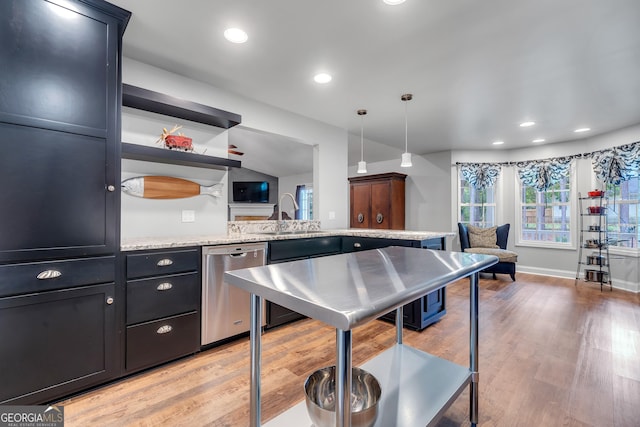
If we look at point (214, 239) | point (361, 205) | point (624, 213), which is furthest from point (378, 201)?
point (214, 239)

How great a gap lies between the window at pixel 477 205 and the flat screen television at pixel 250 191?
582cm

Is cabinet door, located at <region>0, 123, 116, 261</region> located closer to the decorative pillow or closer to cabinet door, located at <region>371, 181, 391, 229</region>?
cabinet door, located at <region>371, 181, 391, 229</region>

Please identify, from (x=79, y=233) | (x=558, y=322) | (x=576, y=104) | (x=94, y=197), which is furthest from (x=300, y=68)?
(x=558, y=322)

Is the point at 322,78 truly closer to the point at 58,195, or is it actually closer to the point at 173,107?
the point at 173,107

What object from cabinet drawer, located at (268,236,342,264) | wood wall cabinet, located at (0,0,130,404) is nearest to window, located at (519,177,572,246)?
cabinet drawer, located at (268,236,342,264)

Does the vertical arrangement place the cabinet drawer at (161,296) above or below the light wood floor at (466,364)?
above

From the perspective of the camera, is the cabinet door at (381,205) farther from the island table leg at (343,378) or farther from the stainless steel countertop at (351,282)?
the island table leg at (343,378)

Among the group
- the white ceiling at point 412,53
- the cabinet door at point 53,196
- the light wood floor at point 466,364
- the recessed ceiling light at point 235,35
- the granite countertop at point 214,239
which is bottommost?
the light wood floor at point 466,364

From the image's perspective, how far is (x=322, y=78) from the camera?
2.75m

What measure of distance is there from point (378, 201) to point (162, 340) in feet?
15.8

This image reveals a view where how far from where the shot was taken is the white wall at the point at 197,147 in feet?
8.02

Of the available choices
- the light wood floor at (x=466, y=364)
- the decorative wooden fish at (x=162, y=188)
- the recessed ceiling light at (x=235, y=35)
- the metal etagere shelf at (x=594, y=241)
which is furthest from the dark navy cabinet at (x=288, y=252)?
the metal etagere shelf at (x=594, y=241)

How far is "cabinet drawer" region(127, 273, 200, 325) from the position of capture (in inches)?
76.6

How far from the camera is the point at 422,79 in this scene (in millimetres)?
2779
